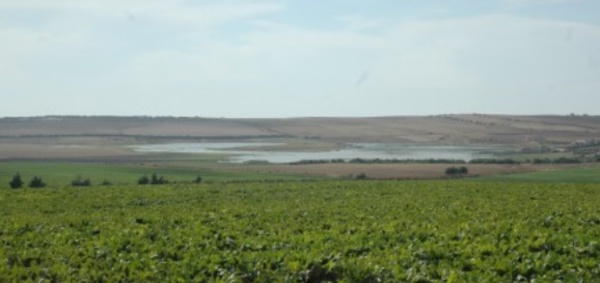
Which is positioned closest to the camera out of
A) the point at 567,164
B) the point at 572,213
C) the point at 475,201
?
the point at 572,213

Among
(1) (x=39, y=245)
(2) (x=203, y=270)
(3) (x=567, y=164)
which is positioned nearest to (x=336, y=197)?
(1) (x=39, y=245)

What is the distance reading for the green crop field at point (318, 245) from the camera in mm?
11969

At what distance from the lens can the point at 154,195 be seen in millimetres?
34938

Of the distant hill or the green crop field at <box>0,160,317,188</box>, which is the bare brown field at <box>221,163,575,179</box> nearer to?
the green crop field at <box>0,160,317,188</box>

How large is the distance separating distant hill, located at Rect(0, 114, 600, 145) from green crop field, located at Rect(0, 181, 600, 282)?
112 meters

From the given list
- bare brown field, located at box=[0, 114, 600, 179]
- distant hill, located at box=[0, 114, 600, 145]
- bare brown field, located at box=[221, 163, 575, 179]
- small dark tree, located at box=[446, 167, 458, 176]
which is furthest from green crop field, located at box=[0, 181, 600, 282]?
distant hill, located at box=[0, 114, 600, 145]

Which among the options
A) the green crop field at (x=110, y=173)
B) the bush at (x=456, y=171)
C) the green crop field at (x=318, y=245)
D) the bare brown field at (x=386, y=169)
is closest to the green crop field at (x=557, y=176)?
the bare brown field at (x=386, y=169)

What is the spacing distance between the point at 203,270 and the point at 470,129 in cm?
14482

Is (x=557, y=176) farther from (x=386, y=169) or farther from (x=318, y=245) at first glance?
(x=318, y=245)

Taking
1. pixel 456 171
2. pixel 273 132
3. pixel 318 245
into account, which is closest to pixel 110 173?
pixel 456 171

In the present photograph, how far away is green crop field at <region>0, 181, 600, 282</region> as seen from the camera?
1197 centimetres

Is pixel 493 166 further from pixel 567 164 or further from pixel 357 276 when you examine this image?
pixel 357 276

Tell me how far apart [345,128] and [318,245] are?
489 feet

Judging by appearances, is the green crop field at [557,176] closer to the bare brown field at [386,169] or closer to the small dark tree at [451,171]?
the bare brown field at [386,169]
